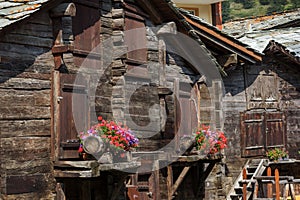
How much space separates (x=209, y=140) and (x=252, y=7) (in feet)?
142

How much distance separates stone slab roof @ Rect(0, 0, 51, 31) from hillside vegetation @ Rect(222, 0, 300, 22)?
41.2m

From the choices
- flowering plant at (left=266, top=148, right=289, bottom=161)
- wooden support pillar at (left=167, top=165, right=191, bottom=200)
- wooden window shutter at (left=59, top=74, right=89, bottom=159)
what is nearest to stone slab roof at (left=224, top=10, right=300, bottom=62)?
flowering plant at (left=266, top=148, right=289, bottom=161)

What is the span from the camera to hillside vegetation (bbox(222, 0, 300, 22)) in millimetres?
51156

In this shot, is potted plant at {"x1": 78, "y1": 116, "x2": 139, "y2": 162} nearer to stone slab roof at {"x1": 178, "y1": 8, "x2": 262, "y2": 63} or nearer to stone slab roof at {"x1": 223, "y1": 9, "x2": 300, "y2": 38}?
stone slab roof at {"x1": 178, "y1": 8, "x2": 262, "y2": 63}

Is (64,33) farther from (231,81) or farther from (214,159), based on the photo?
(231,81)

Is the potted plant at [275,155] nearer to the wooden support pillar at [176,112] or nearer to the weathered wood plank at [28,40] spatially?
the wooden support pillar at [176,112]

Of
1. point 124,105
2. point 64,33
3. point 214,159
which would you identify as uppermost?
point 64,33

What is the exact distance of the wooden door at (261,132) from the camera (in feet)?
56.5

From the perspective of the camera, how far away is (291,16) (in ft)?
73.1

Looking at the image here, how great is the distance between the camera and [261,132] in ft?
57.5

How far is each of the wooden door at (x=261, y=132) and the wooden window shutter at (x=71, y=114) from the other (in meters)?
7.37

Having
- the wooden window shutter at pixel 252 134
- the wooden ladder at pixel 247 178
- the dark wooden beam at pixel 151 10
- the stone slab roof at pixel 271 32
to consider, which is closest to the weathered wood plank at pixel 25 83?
the dark wooden beam at pixel 151 10

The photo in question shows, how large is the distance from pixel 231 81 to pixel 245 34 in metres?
3.09

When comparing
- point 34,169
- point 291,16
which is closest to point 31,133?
point 34,169
